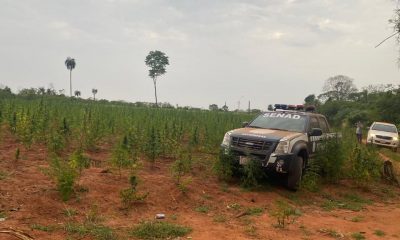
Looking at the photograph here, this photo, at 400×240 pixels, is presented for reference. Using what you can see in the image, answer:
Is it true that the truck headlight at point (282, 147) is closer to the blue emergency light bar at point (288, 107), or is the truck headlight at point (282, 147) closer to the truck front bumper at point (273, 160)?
the truck front bumper at point (273, 160)

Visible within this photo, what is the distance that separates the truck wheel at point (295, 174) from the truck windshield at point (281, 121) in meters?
1.08

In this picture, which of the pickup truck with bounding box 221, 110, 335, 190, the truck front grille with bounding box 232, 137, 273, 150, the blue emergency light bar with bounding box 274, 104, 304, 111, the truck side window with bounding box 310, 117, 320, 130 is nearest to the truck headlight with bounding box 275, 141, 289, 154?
the pickup truck with bounding box 221, 110, 335, 190

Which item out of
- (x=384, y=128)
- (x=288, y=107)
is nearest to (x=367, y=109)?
(x=384, y=128)

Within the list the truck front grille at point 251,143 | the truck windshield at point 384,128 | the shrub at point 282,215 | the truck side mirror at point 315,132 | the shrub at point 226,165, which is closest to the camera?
the shrub at point 282,215

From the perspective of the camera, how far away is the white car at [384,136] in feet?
76.0

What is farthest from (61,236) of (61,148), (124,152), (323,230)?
(61,148)

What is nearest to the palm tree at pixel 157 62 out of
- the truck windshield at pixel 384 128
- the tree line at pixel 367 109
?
the tree line at pixel 367 109

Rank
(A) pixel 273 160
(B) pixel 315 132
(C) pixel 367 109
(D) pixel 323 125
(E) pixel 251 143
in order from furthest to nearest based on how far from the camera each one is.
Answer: (C) pixel 367 109
(D) pixel 323 125
(B) pixel 315 132
(E) pixel 251 143
(A) pixel 273 160

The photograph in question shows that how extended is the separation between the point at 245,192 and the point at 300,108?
443 cm

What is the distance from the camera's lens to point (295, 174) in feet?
32.3

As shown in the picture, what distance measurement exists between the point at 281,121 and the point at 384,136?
584 inches

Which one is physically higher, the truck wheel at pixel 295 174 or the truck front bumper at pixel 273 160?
the truck front bumper at pixel 273 160

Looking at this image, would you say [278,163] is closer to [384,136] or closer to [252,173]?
[252,173]

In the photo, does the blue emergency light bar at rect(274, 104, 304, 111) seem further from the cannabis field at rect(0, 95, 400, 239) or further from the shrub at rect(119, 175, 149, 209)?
the shrub at rect(119, 175, 149, 209)
